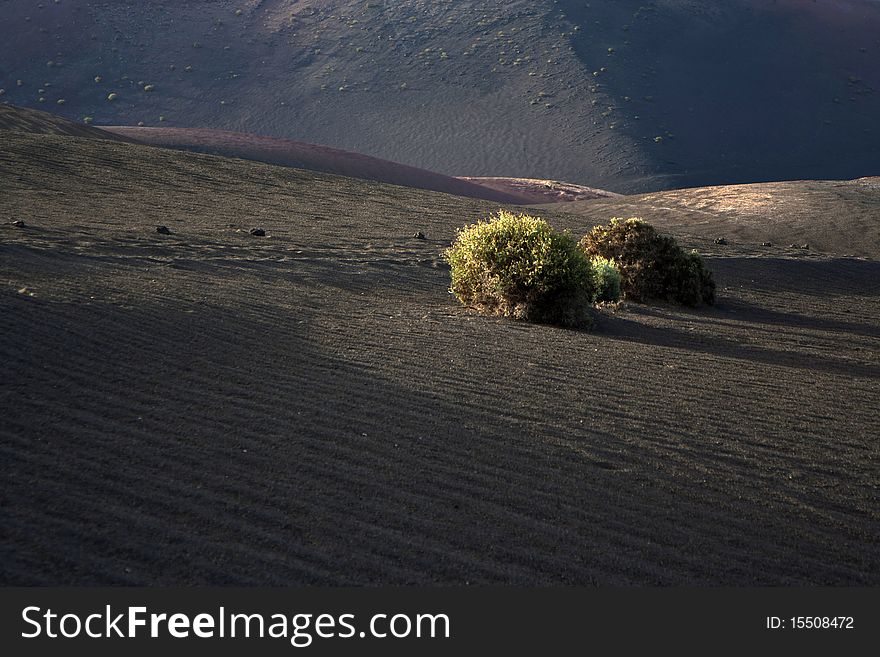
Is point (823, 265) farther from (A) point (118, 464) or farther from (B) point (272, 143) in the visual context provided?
(B) point (272, 143)

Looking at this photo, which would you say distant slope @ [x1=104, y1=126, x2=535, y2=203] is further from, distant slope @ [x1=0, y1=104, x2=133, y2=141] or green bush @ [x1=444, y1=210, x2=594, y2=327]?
green bush @ [x1=444, y1=210, x2=594, y2=327]

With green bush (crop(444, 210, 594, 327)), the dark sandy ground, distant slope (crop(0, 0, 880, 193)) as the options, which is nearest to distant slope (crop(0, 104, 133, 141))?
the dark sandy ground

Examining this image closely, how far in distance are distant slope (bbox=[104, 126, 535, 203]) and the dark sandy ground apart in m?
27.9

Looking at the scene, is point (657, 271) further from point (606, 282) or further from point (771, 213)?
point (771, 213)

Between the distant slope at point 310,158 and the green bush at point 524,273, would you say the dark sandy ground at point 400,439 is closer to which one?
the green bush at point 524,273

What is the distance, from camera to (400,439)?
19.6ft

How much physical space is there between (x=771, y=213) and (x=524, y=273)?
84.8 feet

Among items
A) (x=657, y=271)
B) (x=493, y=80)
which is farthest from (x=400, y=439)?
(x=493, y=80)

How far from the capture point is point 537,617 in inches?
153

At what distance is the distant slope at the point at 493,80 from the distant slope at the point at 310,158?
51.3ft

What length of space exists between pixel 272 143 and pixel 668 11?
180ft

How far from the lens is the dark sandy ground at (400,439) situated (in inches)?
170

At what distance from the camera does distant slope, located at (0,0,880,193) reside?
209ft

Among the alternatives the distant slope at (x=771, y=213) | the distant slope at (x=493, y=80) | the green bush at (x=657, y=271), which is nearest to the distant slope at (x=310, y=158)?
the distant slope at (x=771, y=213)
